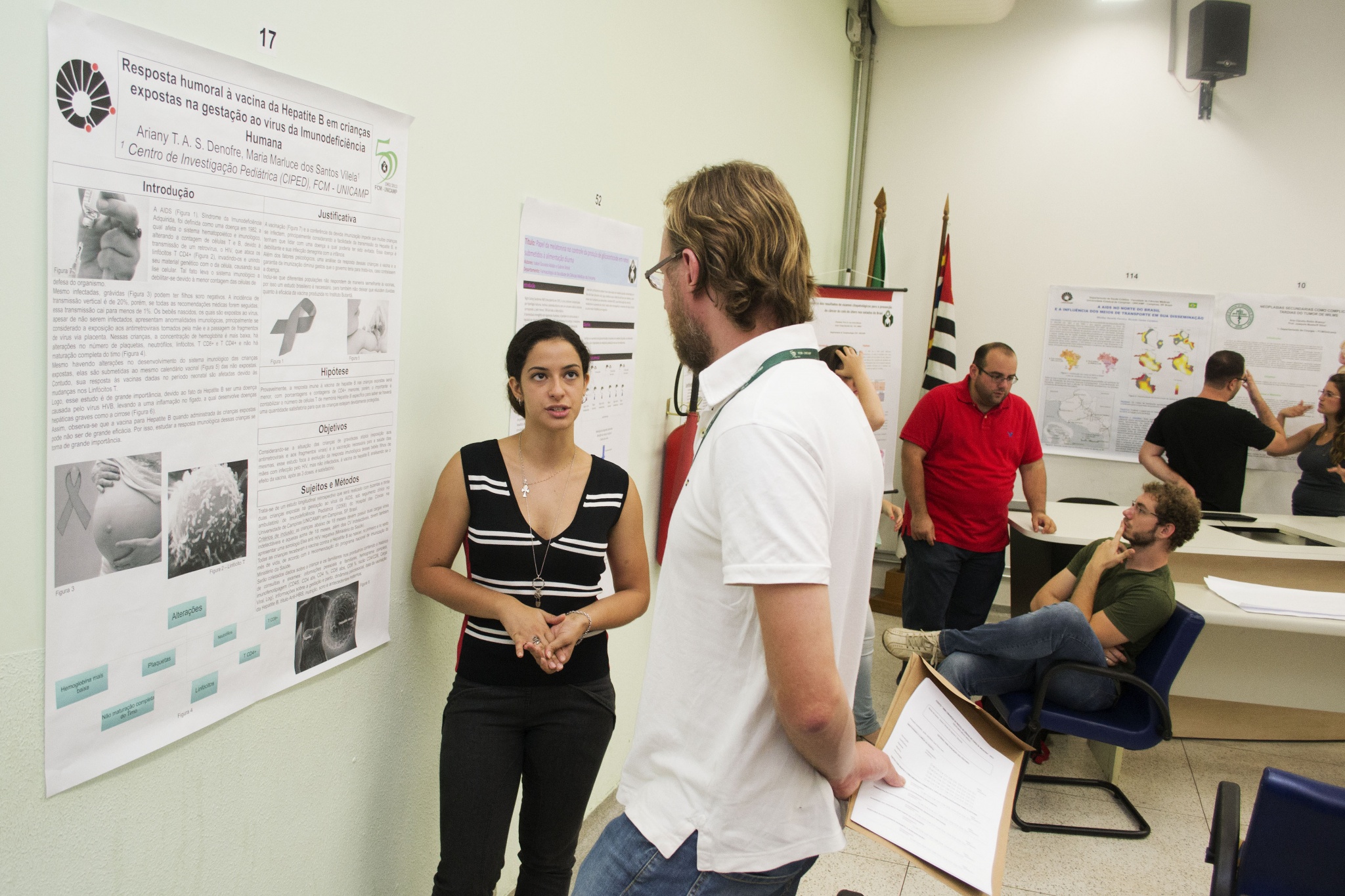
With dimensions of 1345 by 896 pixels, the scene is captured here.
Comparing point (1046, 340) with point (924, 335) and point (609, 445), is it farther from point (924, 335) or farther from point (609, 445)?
point (609, 445)

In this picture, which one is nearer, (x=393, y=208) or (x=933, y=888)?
(x=393, y=208)

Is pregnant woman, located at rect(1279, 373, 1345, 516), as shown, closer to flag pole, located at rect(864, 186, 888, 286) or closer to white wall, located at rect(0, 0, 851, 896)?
flag pole, located at rect(864, 186, 888, 286)

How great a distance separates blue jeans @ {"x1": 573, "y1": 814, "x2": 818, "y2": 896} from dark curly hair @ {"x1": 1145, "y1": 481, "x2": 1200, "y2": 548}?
2.23 metres

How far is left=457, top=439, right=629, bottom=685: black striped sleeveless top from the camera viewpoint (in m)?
1.67

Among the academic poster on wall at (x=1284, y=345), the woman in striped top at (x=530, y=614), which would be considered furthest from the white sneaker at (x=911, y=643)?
the academic poster on wall at (x=1284, y=345)

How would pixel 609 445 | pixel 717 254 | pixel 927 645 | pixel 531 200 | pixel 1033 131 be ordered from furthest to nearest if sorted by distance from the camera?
1. pixel 1033 131
2. pixel 927 645
3. pixel 609 445
4. pixel 531 200
5. pixel 717 254

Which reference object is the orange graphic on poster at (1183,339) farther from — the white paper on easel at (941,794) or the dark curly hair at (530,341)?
the white paper on easel at (941,794)

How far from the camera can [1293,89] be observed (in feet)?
15.0

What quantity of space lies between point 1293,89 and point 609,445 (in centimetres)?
458

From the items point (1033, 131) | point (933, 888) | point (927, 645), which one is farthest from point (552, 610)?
point (1033, 131)

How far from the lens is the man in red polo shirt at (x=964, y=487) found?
3.57 metres

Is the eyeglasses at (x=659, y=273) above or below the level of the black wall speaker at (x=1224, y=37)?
below

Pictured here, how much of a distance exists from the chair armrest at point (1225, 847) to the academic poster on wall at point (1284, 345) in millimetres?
3669

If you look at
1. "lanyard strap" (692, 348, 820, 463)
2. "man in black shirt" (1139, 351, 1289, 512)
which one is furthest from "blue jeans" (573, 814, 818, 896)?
"man in black shirt" (1139, 351, 1289, 512)
